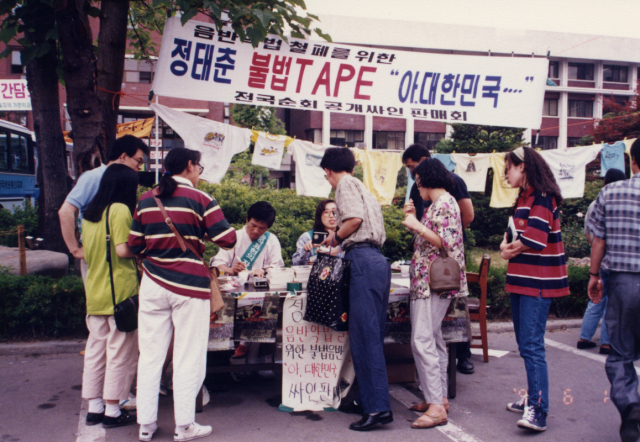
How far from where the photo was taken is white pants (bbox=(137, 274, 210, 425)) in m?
3.26

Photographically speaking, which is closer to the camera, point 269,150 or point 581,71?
point 269,150

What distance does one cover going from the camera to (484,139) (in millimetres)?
16812

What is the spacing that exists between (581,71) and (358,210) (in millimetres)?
44629

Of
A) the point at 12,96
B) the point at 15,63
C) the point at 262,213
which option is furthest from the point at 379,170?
the point at 15,63

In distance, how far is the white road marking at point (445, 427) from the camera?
3.47 meters

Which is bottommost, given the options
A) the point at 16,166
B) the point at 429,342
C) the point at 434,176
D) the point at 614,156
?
the point at 429,342

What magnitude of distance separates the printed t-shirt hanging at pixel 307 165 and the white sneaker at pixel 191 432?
501cm

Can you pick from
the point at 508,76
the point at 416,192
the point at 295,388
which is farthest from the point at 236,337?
the point at 508,76

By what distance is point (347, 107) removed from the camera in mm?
5473

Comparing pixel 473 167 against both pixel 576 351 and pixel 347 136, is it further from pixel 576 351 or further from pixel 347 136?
pixel 347 136

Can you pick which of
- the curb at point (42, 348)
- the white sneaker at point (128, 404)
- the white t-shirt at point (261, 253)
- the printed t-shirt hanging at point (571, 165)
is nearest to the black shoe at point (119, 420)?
the white sneaker at point (128, 404)

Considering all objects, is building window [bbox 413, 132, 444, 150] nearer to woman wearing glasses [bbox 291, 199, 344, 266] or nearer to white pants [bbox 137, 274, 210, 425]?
woman wearing glasses [bbox 291, 199, 344, 266]

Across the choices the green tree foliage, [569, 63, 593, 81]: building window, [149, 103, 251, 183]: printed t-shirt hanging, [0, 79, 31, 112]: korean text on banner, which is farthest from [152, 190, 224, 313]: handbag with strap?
[569, 63, 593, 81]: building window

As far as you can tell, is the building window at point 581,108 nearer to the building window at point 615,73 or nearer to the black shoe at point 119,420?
the building window at point 615,73
